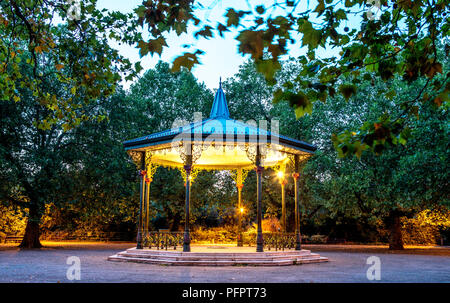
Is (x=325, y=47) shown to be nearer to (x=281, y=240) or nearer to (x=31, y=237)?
(x=281, y=240)

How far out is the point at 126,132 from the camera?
995 inches

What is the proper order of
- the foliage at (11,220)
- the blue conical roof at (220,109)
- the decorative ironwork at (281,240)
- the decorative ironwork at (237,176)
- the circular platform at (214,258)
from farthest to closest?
the foliage at (11,220) → the decorative ironwork at (237,176) → the blue conical roof at (220,109) → the decorative ironwork at (281,240) → the circular platform at (214,258)

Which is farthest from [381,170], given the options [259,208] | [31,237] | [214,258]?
[31,237]

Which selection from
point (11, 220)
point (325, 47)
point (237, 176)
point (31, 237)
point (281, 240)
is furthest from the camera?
point (11, 220)

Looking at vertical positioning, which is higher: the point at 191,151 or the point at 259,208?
the point at 191,151

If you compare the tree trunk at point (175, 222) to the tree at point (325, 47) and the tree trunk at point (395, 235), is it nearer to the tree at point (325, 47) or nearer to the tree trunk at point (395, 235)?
the tree trunk at point (395, 235)

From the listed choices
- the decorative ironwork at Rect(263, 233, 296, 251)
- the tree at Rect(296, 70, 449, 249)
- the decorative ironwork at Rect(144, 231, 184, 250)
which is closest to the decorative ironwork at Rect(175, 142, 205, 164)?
the decorative ironwork at Rect(144, 231, 184, 250)

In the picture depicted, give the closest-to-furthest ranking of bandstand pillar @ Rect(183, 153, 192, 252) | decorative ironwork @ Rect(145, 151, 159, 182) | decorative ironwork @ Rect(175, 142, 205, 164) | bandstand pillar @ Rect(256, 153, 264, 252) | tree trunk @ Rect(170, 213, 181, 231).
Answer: bandstand pillar @ Rect(183, 153, 192, 252)
bandstand pillar @ Rect(256, 153, 264, 252)
decorative ironwork @ Rect(175, 142, 205, 164)
decorative ironwork @ Rect(145, 151, 159, 182)
tree trunk @ Rect(170, 213, 181, 231)

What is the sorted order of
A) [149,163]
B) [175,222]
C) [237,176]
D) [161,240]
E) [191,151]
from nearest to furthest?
1. [191,151]
2. [161,240]
3. [149,163]
4. [237,176]
5. [175,222]

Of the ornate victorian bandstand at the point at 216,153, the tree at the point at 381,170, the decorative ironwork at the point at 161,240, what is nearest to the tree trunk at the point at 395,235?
the tree at the point at 381,170

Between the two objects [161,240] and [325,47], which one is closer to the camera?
[325,47]

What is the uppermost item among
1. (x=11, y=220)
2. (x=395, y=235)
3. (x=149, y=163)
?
(x=149, y=163)

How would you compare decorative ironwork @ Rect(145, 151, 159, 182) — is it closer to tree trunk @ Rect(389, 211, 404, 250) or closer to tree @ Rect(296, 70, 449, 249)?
tree @ Rect(296, 70, 449, 249)
